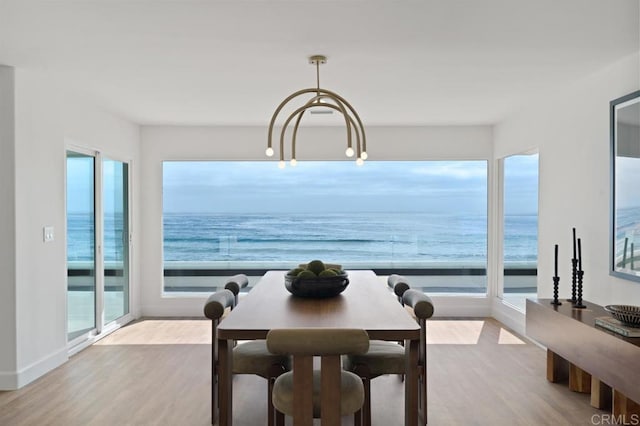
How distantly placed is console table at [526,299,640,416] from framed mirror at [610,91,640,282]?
391 millimetres

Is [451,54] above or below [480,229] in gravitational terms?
above

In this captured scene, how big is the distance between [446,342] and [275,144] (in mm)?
3209

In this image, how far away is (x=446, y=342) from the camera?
5102 millimetres

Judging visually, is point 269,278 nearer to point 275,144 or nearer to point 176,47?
point 176,47

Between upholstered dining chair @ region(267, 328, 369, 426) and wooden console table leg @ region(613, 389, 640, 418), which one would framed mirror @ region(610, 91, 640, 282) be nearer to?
wooden console table leg @ region(613, 389, 640, 418)

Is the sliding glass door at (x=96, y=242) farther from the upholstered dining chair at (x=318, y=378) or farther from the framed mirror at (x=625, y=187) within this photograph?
the framed mirror at (x=625, y=187)

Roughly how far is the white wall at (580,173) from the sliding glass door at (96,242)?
15.0 ft

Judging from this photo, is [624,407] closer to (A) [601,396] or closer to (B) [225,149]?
(A) [601,396]

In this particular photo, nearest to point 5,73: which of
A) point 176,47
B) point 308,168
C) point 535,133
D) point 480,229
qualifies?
point 176,47

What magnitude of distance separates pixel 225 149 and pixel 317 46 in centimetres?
339

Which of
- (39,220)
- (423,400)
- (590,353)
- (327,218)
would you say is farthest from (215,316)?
(327,218)

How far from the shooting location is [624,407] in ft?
10.1

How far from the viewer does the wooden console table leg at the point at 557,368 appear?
153 inches

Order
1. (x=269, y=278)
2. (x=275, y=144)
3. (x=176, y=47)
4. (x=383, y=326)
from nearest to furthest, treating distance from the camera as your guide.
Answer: (x=383, y=326) < (x=176, y=47) < (x=269, y=278) < (x=275, y=144)
